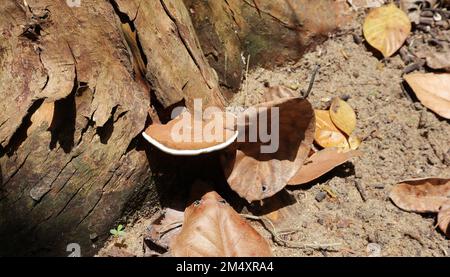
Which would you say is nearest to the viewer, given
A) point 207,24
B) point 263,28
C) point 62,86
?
point 62,86

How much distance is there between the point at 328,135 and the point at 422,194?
0.49 m

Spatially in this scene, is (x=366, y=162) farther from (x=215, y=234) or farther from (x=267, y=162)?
(x=215, y=234)

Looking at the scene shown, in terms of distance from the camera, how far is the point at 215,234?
6.98 feet

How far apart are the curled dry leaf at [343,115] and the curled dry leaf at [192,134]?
69 cm

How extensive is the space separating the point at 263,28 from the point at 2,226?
59.5 inches

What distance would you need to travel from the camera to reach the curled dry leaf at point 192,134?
1909 millimetres

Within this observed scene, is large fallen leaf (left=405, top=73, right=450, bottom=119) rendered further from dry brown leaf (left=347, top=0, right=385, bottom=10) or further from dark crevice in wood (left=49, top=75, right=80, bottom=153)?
dark crevice in wood (left=49, top=75, right=80, bottom=153)

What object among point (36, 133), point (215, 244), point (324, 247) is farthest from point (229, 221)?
point (36, 133)

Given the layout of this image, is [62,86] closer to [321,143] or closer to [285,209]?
[285,209]

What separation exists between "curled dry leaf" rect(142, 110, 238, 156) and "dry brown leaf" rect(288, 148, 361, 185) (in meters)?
0.48

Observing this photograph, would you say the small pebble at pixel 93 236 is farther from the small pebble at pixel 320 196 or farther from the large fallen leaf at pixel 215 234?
the small pebble at pixel 320 196
